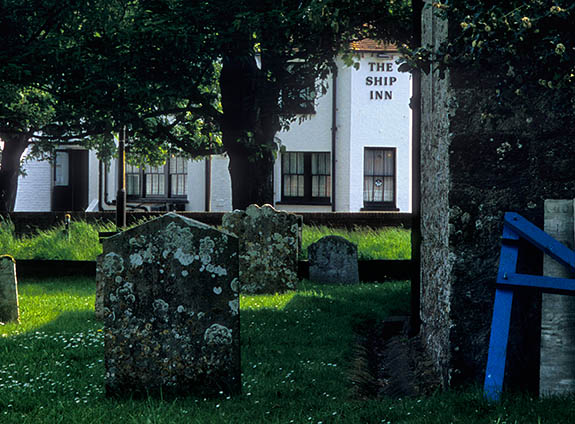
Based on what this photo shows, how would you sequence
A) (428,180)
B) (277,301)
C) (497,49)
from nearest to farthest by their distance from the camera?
(497,49) → (428,180) → (277,301)

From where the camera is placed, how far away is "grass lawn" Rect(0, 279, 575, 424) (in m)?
5.18

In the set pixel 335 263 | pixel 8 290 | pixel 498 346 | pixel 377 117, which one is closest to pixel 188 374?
pixel 498 346

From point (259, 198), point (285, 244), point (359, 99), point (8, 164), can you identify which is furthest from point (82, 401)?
point (359, 99)

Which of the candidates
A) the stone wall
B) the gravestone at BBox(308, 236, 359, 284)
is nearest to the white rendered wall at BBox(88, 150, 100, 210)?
the gravestone at BBox(308, 236, 359, 284)

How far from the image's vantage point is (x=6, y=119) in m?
22.8

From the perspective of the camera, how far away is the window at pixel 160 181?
30.6 m

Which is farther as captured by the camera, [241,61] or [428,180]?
[241,61]

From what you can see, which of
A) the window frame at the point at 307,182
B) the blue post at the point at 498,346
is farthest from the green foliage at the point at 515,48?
the window frame at the point at 307,182

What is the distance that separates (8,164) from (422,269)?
64.9 ft

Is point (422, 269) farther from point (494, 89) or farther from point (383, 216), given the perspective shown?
point (383, 216)

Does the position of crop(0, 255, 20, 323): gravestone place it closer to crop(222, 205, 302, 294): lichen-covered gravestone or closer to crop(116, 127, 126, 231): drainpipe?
crop(222, 205, 302, 294): lichen-covered gravestone

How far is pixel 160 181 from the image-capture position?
102ft

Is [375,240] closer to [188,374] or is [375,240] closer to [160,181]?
[188,374]

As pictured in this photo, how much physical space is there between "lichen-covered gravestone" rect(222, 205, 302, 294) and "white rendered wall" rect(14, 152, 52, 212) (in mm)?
20207
